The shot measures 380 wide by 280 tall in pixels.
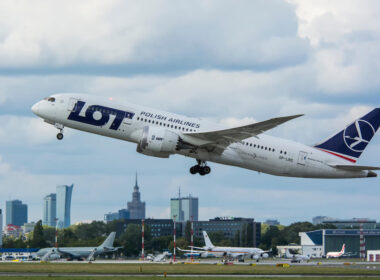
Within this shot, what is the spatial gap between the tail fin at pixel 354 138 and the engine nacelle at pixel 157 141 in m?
15.6

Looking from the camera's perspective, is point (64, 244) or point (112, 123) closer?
point (112, 123)

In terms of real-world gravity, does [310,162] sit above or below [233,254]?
above

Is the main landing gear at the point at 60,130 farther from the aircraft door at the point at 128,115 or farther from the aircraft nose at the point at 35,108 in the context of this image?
the aircraft door at the point at 128,115

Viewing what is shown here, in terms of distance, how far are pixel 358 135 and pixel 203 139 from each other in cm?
1730

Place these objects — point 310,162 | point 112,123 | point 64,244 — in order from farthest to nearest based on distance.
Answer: point 64,244, point 310,162, point 112,123

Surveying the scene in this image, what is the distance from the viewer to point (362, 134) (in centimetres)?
8269

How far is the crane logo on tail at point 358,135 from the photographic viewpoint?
81.6m

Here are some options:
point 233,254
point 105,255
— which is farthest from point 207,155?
point 105,255

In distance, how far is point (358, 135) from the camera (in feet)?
271

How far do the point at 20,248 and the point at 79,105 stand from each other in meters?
126

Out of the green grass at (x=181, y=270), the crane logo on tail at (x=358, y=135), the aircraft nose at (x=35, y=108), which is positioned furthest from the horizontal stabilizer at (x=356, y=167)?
the aircraft nose at (x=35, y=108)

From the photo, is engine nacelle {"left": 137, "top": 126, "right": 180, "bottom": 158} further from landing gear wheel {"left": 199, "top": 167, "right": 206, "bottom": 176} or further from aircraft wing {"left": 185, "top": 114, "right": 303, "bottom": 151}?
landing gear wheel {"left": 199, "top": 167, "right": 206, "bottom": 176}

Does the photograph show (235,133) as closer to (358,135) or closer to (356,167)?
(356,167)

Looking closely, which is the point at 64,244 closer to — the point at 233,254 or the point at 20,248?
the point at 20,248
